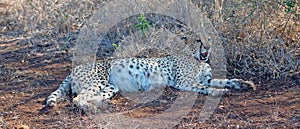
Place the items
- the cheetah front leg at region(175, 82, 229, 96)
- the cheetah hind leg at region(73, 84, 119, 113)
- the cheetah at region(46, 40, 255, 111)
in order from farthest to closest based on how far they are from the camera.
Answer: the cheetah at region(46, 40, 255, 111)
the cheetah front leg at region(175, 82, 229, 96)
the cheetah hind leg at region(73, 84, 119, 113)

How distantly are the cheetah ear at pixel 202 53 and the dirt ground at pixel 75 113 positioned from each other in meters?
0.64

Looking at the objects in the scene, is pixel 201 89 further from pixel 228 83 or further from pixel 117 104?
pixel 117 104

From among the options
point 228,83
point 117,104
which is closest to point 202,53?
point 228,83

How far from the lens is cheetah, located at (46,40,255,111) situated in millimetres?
4875

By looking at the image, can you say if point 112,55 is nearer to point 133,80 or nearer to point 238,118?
point 133,80

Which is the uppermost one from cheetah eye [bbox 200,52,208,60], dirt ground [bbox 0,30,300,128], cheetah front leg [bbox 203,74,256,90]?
cheetah eye [bbox 200,52,208,60]

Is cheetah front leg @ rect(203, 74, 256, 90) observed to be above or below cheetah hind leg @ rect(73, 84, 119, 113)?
above

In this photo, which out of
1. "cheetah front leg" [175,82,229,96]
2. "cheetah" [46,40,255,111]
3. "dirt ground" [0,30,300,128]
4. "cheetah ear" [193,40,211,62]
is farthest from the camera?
"cheetah ear" [193,40,211,62]

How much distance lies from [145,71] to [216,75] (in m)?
0.83

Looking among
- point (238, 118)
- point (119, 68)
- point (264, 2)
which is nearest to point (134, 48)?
point (119, 68)

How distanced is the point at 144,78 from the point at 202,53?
73cm

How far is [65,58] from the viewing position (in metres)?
6.23

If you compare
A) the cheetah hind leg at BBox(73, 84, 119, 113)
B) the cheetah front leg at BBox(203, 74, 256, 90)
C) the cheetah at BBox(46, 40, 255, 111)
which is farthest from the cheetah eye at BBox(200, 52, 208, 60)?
the cheetah hind leg at BBox(73, 84, 119, 113)

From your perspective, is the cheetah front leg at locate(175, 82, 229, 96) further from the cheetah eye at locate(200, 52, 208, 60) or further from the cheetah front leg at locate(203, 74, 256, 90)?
the cheetah eye at locate(200, 52, 208, 60)
